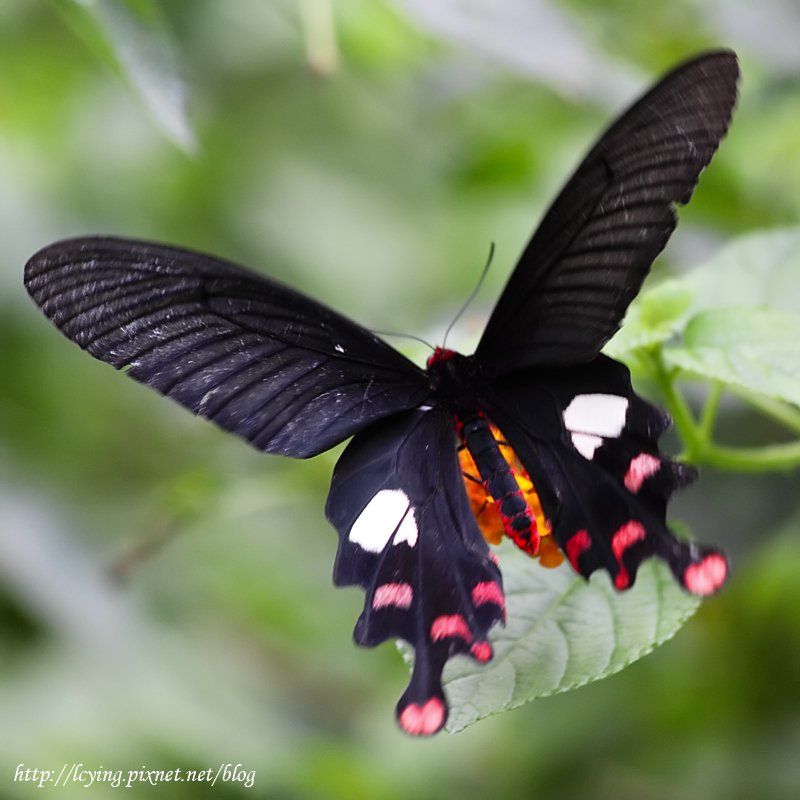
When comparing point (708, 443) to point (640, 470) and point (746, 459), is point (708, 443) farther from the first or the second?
point (640, 470)

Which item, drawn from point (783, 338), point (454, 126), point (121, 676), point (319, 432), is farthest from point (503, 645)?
point (454, 126)

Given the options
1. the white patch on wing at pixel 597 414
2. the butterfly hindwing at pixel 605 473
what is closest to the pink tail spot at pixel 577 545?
the butterfly hindwing at pixel 605 473

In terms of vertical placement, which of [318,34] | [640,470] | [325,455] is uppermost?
[318,34]

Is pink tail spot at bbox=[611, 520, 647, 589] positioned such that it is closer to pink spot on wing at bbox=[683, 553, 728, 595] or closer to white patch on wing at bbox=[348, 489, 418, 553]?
pink spot on wing at bbox=[683, 553, 728, 595]

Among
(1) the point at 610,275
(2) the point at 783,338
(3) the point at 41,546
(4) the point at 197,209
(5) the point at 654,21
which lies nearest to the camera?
(1) the point at 610,275

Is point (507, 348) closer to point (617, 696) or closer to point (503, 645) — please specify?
point (503, 645)

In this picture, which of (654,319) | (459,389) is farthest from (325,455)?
(654,319)
